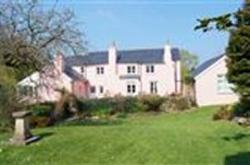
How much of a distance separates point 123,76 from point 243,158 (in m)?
60.9

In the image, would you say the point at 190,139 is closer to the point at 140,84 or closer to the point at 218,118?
the point at 218,118

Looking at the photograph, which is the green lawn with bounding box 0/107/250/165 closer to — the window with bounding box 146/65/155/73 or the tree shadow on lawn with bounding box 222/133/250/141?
the tree shadow on lawn with bounding box 222/133/250/141

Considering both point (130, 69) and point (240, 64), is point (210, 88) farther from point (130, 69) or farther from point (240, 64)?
point (130, 69)

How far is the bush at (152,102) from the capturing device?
47.0 meters

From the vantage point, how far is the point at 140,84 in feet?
251

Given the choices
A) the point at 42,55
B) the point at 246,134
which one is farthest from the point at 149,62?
the point at 246,134

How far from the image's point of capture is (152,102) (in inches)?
1853

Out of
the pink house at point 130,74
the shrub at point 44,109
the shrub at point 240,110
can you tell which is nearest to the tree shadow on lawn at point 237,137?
the shrub at point 240,110

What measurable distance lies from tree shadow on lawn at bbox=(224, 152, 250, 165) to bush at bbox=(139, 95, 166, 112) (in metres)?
30.1

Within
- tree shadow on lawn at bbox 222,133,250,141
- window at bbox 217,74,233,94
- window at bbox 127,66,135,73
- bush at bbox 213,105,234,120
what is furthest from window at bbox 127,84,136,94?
tree shadow on lawn at bbox 222,133,250,141

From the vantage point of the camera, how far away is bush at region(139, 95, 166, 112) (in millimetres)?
47031

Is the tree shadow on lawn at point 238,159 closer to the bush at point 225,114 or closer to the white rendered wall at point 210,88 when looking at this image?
the bush at point 225,114

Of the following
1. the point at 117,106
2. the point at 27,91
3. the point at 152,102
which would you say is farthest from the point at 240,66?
the point at 117,106

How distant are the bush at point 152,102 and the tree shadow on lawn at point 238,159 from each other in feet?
98.9
